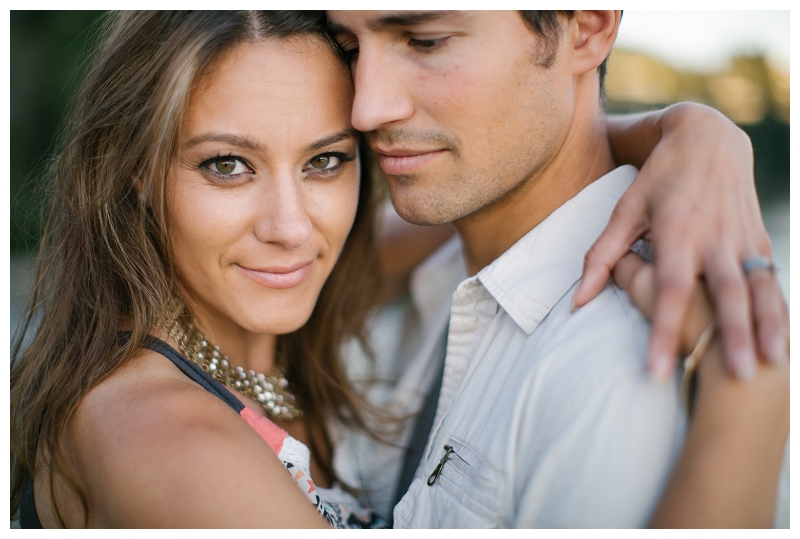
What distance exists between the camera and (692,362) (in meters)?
1.19

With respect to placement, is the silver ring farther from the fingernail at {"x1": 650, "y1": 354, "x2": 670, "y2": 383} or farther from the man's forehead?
the man's forehead

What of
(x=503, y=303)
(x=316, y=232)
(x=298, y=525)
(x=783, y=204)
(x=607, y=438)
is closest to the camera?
(x=607, y=438)

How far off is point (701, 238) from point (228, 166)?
1272 millimetres

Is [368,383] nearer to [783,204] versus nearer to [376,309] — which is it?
[376,309]

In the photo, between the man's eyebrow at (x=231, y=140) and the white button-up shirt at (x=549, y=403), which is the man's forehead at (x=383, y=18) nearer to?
the man's eyebrow at (x=231, y=140)

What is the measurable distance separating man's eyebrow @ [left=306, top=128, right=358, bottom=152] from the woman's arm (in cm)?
112

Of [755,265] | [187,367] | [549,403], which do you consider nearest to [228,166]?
[187,367]

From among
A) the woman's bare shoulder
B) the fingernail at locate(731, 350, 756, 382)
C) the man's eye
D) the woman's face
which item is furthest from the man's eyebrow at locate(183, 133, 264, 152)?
the fingernail at locate(731, 350, 756, 382)

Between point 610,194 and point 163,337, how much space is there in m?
1.42

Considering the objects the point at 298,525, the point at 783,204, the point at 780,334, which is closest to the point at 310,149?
the point at 298,525

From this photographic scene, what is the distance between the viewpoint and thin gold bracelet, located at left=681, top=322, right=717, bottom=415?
45.4 inches

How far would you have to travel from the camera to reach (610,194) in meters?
1.76

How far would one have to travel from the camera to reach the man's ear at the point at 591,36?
177 centimetres

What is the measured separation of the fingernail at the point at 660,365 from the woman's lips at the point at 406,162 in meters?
0.97
